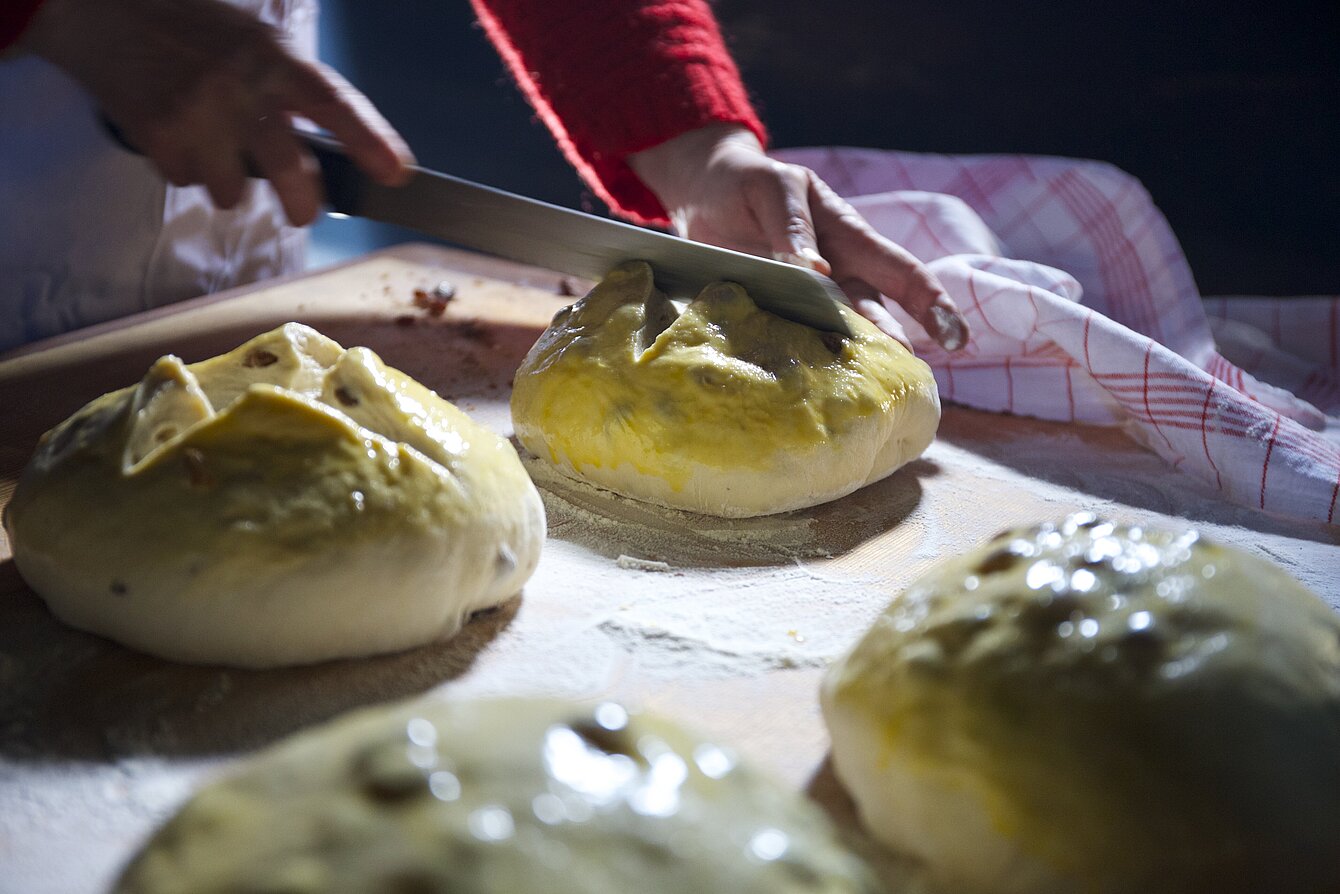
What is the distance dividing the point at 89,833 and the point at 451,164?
330 cm

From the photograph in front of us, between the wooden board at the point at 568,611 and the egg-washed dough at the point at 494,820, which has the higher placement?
the egg-washed dough at the point at 494,820

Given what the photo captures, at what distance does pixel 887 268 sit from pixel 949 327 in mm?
189

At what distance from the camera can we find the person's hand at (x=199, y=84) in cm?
174

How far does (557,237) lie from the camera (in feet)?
6.37

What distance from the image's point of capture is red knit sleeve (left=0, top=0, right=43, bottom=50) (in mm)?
1672

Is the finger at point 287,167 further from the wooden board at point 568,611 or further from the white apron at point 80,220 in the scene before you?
the wooden board at point 568,611

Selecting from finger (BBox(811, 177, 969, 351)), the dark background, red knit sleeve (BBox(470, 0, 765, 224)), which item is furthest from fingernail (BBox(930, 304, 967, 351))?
the dark background

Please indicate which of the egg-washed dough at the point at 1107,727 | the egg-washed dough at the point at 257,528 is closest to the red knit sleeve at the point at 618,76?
the egg-washed dough at the point at 257,528

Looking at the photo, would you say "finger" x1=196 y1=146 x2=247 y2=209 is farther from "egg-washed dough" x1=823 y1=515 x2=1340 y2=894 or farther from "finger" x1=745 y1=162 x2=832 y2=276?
"egg-washed dough" x1=823 y1=515 x2=1340 y2=894

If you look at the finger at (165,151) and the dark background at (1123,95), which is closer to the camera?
the finger at (165,151)

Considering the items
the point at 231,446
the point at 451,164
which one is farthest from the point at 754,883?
the point at 451,164

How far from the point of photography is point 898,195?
2.65 m

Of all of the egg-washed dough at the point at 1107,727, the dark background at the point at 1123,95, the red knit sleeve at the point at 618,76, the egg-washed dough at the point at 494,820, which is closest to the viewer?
the egg-washed dough at the point at 494,820

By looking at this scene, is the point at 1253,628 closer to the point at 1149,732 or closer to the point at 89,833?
the point at 1149,732
